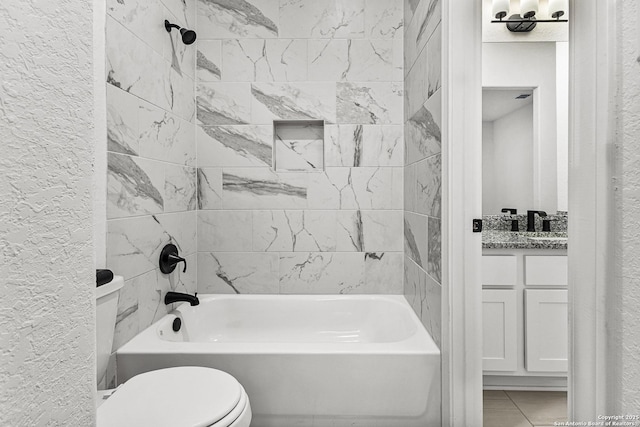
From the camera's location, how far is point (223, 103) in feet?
8.36

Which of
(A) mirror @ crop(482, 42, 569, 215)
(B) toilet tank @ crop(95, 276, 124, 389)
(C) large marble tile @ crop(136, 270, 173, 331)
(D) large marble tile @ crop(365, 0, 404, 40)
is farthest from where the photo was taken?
(A) mirror @ crop(482, 42, 569, 215)

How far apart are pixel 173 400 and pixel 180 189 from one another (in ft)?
4.57

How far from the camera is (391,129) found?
254 centimetres

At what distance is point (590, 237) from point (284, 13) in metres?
2.37

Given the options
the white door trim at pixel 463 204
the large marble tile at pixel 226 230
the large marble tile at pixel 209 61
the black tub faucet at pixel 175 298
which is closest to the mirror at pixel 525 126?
the white door trim at pixel 463 204

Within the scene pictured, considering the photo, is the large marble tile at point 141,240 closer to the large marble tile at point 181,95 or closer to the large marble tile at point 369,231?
the large marble tile at point 181,95

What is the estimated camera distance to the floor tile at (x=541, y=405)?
6.64 feet

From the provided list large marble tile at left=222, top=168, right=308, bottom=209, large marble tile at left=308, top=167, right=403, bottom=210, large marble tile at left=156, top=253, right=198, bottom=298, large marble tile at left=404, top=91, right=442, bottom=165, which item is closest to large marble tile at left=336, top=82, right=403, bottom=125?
large marble tile at left=404, top=91, right=442, bottom=165

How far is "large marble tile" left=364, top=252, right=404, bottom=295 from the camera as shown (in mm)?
2580

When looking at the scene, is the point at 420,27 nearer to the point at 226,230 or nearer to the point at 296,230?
the point at 296,230

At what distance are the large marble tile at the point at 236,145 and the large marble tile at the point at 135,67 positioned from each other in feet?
1.42

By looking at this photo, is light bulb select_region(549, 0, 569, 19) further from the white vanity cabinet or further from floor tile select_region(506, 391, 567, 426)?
floor tile select_region(506, 391, 567, 426)

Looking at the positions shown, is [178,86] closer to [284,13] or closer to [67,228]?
[284,13]

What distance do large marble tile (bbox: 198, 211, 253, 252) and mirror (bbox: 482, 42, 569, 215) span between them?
1705 millimetres
